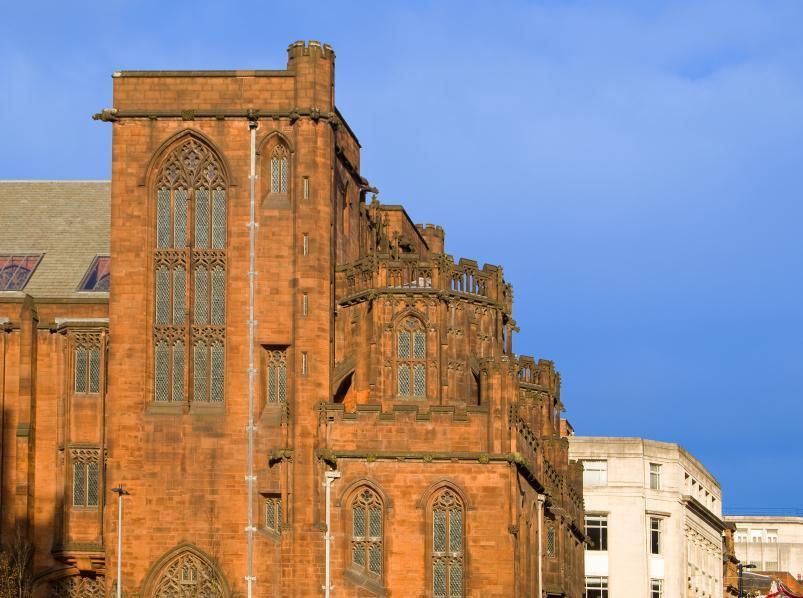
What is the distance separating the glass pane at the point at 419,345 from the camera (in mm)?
72562

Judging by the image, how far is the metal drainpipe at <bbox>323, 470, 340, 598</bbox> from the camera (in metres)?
67.3

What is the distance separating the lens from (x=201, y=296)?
71.4m

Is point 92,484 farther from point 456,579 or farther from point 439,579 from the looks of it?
point 456,579

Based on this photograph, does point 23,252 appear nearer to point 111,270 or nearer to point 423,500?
point 111,270

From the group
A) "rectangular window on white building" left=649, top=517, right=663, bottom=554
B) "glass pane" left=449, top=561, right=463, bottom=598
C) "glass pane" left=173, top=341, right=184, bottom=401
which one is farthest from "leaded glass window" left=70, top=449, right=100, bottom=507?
"rectangular window on white building" left=649, top=517, right=663, bottom=554

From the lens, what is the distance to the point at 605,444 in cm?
12144

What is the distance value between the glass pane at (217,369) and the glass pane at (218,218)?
3816 mm

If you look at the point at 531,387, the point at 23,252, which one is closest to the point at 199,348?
the point at 23,252

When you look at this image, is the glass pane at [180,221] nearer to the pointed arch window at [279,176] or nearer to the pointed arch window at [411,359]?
the pointed arch window at [279,176]

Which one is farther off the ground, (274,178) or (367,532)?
(274,178)

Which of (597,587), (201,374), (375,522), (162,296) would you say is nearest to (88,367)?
(162,296)

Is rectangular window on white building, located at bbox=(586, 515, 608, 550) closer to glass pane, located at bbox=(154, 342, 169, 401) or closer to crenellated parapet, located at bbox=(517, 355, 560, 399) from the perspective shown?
crenellated parapet, located at bbox=(517, 355, 560, 399)

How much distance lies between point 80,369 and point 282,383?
29.9 feet

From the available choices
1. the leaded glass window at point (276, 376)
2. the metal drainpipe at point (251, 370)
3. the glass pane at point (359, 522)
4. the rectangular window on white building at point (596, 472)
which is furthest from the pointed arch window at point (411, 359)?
the rectangular window on white building at point (596, 472)
